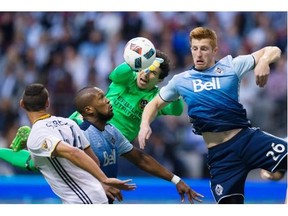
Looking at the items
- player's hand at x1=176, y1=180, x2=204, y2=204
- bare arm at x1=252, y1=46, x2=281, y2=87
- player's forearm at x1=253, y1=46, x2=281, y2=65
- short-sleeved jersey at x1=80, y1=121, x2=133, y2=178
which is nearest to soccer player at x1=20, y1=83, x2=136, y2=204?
short-sleeved jersey at x1=80, y1=121, x2=133, y2=178

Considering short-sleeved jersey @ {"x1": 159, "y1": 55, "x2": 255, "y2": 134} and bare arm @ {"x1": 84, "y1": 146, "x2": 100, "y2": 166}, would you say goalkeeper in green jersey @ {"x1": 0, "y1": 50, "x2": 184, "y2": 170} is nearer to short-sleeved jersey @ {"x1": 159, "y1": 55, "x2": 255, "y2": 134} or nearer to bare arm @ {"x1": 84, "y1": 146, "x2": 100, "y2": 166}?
short-sleeved jersey @ {"x1": 159, "y1": 55, "x2": 255, "y2": 134}

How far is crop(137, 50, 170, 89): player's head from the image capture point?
9469 mm

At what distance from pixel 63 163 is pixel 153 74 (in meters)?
1.95

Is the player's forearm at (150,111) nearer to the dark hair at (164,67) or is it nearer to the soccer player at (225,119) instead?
the soccer player at (225,119)

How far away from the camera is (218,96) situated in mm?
8688

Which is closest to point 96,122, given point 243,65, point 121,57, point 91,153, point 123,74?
point 91,153

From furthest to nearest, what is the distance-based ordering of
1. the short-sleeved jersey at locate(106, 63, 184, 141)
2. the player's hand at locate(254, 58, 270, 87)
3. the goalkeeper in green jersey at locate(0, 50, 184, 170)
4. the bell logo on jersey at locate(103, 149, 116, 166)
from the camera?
1. the short-sleeved jersey at locate(106, 63, 184, 141)
2. the goalkeeper in green jersey at locate(0, 50, 184, 170)
3. the bell logo on jersey at locate(103, 149, 116, 166)
4. the player's hand at locate(254, 58, 270, 87)

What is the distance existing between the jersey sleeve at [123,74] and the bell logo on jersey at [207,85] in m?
0.88

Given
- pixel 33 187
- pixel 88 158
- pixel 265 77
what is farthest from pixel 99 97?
pixel 33 187

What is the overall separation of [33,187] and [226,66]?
5.04 m

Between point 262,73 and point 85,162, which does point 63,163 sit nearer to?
point 85,162
